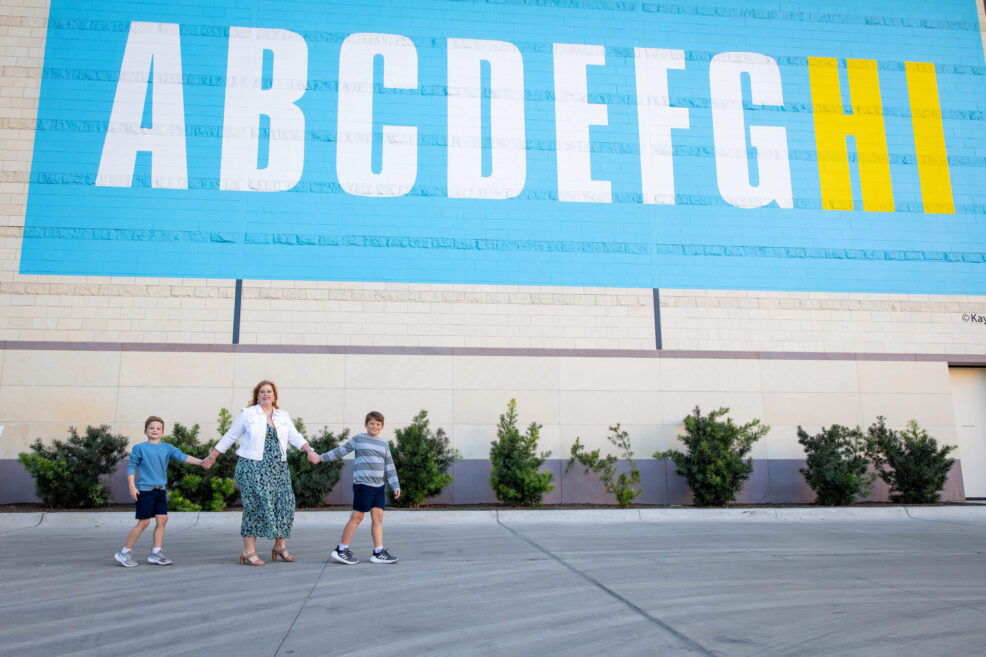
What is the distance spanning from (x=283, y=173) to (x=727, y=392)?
1019 cm

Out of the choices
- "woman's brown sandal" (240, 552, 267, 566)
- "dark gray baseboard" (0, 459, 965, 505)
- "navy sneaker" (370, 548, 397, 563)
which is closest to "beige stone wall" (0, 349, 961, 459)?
"dark gray baseboard" (0, 459, 965, 505)

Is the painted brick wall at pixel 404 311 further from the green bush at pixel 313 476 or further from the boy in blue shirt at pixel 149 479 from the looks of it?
the boy in blue shirt at pixel 149 479

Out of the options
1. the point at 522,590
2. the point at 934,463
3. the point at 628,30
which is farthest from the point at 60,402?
the point at 934,463

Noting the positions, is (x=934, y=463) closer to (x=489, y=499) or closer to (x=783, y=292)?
(x=783, y=292)

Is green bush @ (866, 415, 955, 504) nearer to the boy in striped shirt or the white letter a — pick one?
the boy in striped shirt

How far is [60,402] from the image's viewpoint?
14000mm

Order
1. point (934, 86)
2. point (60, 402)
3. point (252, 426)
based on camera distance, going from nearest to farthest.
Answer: point (252, 426) < point (60, 402) < point (934, 86)

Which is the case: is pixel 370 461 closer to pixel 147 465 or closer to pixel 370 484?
pixel 370 484

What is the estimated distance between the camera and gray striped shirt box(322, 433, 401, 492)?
7.74m

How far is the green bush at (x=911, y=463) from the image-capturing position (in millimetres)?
14297

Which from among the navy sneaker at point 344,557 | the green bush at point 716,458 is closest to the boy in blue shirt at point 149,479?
the navy sneaker at point 344,557

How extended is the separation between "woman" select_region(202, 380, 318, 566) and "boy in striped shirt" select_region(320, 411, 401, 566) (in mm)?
525

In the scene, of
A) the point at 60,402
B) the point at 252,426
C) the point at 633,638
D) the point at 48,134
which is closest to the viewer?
the point at 633,638

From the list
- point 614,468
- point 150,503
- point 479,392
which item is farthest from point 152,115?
point 614,468
